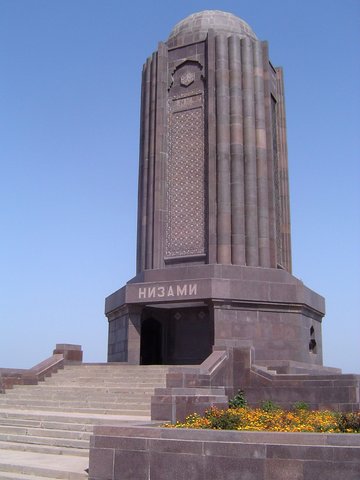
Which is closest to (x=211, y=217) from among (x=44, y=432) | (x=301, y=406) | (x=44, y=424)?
(x=301, y=406)

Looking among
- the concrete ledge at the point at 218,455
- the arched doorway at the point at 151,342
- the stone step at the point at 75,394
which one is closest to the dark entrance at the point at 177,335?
the arched doorway at the point at 151,342

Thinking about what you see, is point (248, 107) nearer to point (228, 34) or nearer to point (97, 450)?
point (228, 34)

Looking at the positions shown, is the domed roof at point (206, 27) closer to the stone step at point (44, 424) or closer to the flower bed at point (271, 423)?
the stone step at point (44, 424)

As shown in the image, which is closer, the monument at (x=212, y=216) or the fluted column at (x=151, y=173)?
the monument at (x=212, y=216)

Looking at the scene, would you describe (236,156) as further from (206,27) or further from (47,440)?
Answer: (47,440)

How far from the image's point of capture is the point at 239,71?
74.6 feet

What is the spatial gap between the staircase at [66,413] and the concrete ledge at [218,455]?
0.65 m

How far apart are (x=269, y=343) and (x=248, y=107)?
9.24 m

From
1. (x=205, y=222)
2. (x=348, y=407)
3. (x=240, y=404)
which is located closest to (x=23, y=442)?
(x=240, y=404)

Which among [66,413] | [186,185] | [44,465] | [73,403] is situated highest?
[186,185]

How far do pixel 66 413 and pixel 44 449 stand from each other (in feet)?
9.06

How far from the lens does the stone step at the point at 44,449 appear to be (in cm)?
984

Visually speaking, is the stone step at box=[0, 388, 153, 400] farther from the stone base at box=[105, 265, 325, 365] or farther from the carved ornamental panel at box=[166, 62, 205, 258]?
the carved ornamental panel at box=[166, 62, 205, 258]

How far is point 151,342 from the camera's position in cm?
2278
